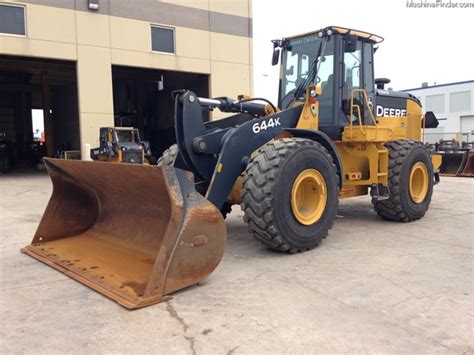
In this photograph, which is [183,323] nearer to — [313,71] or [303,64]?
[313,71]

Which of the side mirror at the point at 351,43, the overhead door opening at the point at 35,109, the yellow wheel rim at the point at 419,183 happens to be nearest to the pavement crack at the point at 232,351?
the side mirror at the point at 351,43

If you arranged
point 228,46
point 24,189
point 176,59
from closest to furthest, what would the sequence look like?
point 24,189
point 176,59
point 228,46

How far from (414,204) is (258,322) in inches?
182

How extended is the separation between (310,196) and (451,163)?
12.5 metres

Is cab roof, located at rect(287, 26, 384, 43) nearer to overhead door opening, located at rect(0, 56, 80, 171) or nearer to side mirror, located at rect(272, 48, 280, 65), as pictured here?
side mirror, located at rect(272, 48, 280, 65)

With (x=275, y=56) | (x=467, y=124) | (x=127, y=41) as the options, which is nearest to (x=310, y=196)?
(x=275, y=56)

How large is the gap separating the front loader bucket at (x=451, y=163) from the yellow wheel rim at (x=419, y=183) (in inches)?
366

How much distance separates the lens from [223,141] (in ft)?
17.3

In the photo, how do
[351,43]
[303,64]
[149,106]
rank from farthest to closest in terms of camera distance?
[149,106], [303,64], [351,43]

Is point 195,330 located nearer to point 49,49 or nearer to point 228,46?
point 49,49

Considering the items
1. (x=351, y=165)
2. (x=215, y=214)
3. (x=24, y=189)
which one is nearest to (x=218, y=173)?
(x=215, y=214)

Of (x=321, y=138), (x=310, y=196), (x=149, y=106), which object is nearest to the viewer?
(x=310, y=196)

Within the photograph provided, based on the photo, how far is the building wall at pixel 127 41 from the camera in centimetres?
1507

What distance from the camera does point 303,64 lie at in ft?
21.9
